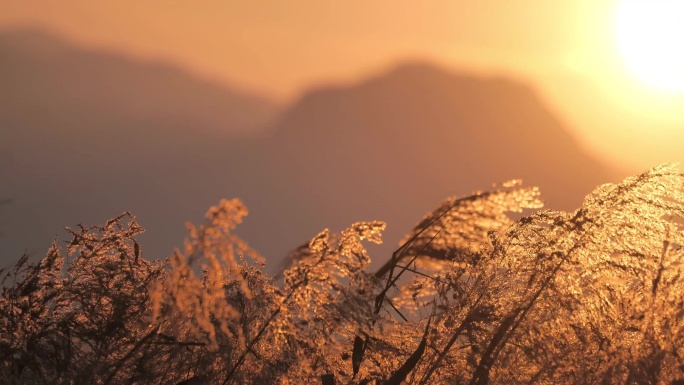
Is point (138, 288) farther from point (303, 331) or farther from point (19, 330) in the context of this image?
point (303, 331)

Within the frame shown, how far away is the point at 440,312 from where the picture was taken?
3.60 metres

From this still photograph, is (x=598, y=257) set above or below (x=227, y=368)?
above

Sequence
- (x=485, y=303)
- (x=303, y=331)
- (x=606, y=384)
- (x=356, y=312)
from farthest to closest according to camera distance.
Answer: (x=485, y=303), (x=606, y=384), (x=303, y=331), (x=356, y=312)

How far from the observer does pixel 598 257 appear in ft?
11.6

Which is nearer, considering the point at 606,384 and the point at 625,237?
the point at 606,384

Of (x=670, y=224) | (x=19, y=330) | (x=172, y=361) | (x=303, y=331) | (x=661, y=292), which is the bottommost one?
(x=19, y=330)

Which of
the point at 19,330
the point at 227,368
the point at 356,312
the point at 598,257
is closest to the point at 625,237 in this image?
the point at 598,257

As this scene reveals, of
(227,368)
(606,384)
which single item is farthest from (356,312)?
(606,384)

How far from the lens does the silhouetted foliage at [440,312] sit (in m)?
3.13

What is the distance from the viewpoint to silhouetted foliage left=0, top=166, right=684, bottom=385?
3127mm

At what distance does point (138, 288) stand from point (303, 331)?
95 centimetres

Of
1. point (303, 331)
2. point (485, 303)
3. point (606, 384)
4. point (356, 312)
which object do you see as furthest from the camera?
point (485, 303)

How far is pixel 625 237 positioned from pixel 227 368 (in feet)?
5.99

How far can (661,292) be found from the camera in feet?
11.1
